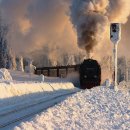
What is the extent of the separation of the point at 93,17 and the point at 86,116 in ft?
99.9

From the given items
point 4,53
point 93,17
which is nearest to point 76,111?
point 93,17

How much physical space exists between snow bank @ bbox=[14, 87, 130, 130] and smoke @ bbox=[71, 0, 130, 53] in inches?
920

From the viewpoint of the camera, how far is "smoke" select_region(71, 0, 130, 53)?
159 feet

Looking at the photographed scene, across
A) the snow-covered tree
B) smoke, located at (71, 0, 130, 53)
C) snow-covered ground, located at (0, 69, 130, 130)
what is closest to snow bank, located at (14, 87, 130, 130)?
snow-covered ground, located at (0, 69, 130, 130)

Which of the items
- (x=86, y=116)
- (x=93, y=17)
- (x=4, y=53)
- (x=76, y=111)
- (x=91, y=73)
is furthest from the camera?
(x=4, y=53)

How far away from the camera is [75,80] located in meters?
49.7

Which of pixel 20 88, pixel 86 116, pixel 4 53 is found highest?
pixel 4 53

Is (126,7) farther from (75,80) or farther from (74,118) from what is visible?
(74,118)

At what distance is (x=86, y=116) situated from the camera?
63.1 ft

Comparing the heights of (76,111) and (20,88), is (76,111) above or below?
below

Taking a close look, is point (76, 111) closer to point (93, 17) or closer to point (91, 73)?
point (91, 73)

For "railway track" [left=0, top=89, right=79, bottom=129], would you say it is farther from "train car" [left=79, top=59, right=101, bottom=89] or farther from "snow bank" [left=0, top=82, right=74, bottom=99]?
"train car" [left=79, top=59, right=101, bottom=89]

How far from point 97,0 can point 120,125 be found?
104 feet

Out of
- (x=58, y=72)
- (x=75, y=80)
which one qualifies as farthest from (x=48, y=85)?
(x=58, y=72)
